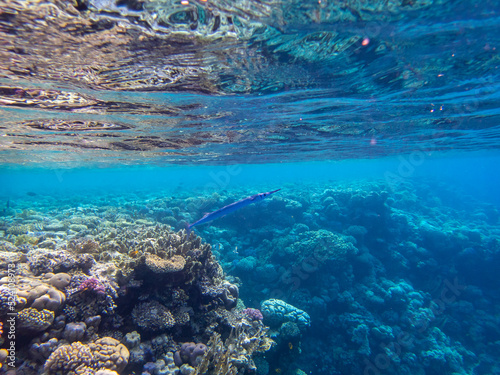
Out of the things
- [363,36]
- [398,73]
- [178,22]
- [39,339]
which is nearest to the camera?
[39,339]

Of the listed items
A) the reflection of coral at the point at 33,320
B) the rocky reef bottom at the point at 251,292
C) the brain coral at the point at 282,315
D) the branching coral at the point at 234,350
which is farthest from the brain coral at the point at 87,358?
the brain coral at the point at 282,315

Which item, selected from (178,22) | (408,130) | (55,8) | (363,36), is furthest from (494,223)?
(55,8)

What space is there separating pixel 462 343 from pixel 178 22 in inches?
790

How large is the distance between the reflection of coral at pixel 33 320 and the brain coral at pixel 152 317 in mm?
1536

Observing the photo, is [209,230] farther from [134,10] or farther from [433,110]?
[433,110]

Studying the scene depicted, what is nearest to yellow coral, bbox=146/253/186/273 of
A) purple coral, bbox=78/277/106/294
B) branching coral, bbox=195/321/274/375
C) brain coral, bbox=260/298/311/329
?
purple coral, bbox=78/277/106/294

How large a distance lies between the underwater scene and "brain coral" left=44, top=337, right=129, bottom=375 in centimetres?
2

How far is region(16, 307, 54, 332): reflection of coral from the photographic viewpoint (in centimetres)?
349

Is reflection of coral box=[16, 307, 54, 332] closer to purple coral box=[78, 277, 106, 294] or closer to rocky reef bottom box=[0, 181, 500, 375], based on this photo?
rocky reef bottom box=[0, 181, 500, 375]

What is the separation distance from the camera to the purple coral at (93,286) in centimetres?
446

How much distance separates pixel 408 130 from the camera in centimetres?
1711

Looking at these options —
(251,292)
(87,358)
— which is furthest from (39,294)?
(251,292)

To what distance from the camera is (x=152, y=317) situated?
487 centimetres

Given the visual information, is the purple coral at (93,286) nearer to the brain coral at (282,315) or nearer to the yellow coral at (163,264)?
the yellow coral at (163,264)
